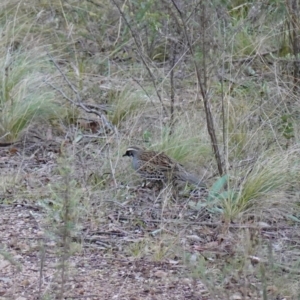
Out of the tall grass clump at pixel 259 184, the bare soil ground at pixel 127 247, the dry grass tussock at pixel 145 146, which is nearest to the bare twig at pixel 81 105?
the dry grass tussock at pixel 145 146

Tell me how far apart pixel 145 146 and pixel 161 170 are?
587mm

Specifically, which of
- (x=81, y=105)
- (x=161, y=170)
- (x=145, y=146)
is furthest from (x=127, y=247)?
(x=81, y=105)

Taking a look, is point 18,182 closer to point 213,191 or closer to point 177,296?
point 213,191

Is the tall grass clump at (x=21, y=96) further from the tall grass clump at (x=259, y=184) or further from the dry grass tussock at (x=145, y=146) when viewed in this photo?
the tall grass clump at (x=259, y=184)

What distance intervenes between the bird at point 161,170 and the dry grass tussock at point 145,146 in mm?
77

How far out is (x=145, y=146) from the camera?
20.2ft

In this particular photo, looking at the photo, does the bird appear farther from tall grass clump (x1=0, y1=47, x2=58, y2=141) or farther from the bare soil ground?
tall grass clump (x1=0, y1=47, x2=58, y2=141)

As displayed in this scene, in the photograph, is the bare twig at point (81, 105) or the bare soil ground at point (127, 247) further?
the bare twig at point (81, 105)

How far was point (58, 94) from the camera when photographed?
705 centimetres

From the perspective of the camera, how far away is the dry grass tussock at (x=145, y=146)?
4254mm

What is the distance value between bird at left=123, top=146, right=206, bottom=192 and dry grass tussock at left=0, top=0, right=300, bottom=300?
77 mm

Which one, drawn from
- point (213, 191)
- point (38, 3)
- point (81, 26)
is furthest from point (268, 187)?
point (38, 3)

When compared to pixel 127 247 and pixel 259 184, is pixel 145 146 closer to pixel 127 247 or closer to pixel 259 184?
pixel 259 184

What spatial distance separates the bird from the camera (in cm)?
555
